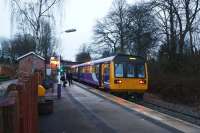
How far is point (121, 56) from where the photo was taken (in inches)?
1245

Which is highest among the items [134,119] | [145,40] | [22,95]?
[145,40]

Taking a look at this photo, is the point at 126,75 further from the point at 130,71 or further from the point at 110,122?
the point at 110,122

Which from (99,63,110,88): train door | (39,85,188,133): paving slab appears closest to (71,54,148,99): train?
(99,63,110,88): train door

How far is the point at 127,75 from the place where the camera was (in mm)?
31359

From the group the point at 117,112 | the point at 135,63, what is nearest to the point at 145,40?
the point at 135,63

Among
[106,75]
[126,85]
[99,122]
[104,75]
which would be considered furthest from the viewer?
[104,75]

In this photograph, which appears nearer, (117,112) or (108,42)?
(117,112)

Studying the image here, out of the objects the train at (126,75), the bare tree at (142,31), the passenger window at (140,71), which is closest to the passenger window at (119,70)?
the train at (126,75)

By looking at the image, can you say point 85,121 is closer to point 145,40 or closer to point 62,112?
point 62,112

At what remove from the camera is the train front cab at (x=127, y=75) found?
31.1 m

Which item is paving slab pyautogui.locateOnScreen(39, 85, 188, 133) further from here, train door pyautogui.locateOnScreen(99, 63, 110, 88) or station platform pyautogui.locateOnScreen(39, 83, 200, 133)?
train door pyautogui.locateOnScreen(99, 63, 110, 88)

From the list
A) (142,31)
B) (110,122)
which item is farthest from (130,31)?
(110,122)

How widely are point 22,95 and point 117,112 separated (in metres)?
11.1

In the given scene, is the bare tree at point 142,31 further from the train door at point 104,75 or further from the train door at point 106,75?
the train door at point 106,75
